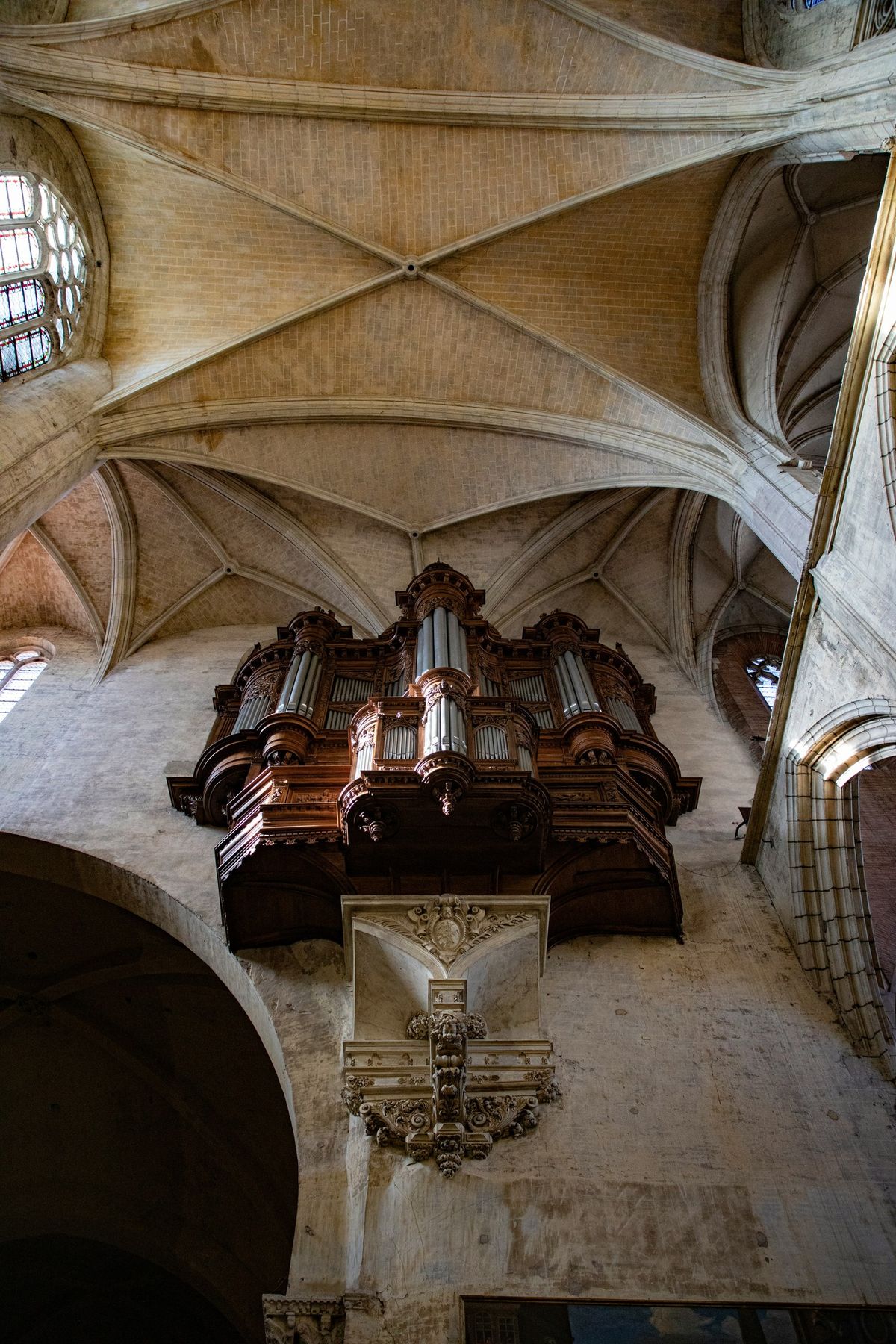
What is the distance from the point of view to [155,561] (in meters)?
16.5

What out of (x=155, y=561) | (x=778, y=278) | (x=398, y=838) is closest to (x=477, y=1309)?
(x=398, y=838)

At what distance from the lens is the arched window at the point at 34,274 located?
1239cm

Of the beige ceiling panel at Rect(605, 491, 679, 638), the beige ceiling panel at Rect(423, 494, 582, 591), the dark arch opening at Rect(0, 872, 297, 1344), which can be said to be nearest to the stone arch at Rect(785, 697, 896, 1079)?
the dark arch opening at Rect(0, 872, 297, 1344)

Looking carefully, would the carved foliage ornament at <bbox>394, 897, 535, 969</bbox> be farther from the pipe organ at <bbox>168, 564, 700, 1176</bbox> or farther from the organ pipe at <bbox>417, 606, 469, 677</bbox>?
the organ pipe at <bbox>417, 606, 469, 677</bbox>

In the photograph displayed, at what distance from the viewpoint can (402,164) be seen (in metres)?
14.6

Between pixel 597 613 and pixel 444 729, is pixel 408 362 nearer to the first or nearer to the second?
pixel 597 613

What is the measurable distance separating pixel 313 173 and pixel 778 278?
23.2ft

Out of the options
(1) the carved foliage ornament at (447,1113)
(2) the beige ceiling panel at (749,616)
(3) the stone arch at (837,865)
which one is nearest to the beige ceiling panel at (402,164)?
(2) the beige ceiling panel at (749,616)

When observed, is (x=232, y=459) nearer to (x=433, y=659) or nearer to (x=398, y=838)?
(x=433, y=659)

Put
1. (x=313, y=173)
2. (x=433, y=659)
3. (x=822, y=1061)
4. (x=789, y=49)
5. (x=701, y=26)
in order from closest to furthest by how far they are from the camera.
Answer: (x=822, y=1061), (x=433, y=659), (x=789, y=49), (x=701, y=26), (x=313, y=173)

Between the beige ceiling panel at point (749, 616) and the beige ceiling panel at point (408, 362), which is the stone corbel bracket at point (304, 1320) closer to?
the beige ceiling panel at point (408, 362)

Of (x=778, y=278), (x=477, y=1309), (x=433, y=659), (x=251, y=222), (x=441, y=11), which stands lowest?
(x=477, y=1309)

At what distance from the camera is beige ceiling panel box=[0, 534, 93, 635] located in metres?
16.0

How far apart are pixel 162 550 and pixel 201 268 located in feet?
14.8
